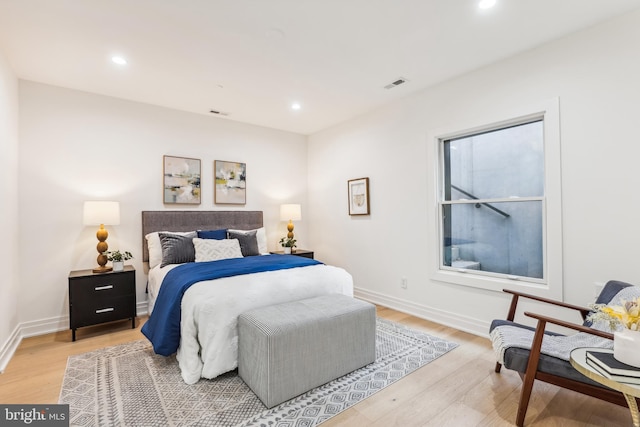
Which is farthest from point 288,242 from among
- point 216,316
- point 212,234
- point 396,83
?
point 396,83

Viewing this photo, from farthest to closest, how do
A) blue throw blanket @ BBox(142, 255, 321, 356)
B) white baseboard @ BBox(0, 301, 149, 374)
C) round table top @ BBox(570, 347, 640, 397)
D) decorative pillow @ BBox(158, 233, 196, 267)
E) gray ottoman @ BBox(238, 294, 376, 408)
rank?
1. decorative pillow @ BBox(158, 233, 196, 267)
2. white baseboard @ BBox(0, 301, 149, 374)
3. blue throw blanket @ BBox(142, 255, 321, 356)
4. gray ottoman @ BBox(238, 294, 376, 408)
5. round table top @ BBox(570, 347, 640, 397)

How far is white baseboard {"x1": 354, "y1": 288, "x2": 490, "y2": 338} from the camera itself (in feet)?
10.3

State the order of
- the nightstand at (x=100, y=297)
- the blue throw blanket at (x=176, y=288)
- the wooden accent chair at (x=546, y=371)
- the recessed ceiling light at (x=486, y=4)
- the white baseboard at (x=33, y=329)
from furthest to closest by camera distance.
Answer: the nightstand at (x=100, y=297) → the white baseboard at (x=33, y=329) → the blue throw blanket at (x=176, y=288) → the recessed ceiling light at (x=486, y=4) → the wooden accent chair at (x=546, y=371)

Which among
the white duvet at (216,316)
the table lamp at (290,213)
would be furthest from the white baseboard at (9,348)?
the table lamp at (290,213)

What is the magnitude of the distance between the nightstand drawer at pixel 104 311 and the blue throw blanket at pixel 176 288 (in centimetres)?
71

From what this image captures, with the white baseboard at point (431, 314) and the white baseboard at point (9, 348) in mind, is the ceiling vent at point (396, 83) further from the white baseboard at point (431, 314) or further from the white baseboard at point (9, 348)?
the white baseboard at point (9, 348)

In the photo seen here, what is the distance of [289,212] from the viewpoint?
484 cm

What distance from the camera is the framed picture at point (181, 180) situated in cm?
407

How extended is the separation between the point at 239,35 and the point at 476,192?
2770 millimetres

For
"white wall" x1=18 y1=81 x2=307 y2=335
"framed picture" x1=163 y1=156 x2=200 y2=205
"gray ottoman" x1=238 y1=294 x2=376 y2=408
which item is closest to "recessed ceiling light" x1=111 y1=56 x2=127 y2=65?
"white wall" x1=18 y1=81 x2=307 y2=335

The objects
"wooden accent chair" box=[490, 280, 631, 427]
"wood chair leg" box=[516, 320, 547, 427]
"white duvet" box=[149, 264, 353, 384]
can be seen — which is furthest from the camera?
"white duvet" box=[149, 264, 353, 384]

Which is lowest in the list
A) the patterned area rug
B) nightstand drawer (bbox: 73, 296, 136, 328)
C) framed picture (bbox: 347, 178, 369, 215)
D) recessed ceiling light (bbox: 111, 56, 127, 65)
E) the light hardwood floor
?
the light hardwood floor

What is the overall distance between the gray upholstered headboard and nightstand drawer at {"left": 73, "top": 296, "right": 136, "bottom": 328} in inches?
27.3

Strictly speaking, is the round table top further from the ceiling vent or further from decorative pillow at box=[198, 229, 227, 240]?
decorative pillow at box=[198, 229, 227, 240]
